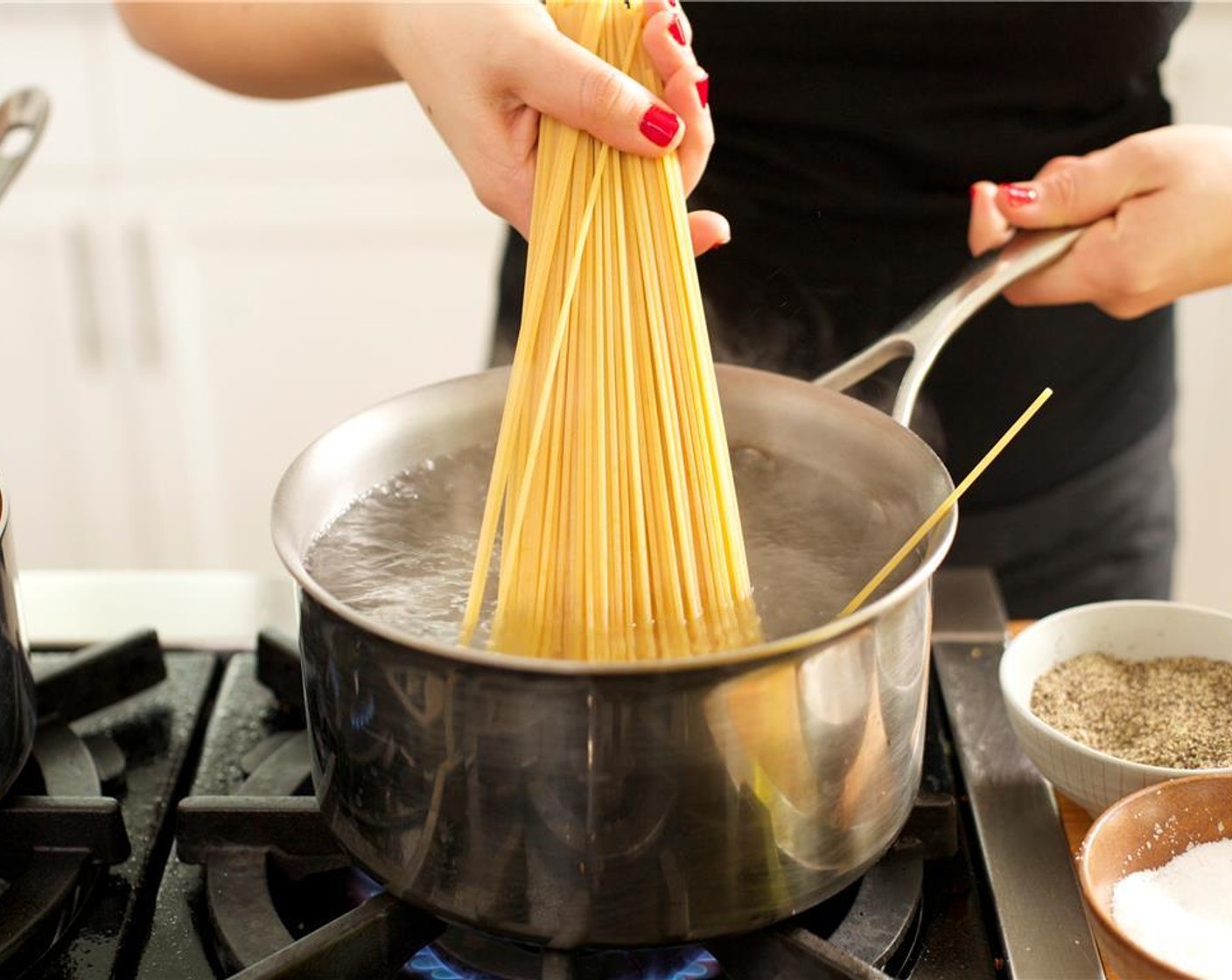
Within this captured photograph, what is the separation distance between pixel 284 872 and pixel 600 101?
34cm

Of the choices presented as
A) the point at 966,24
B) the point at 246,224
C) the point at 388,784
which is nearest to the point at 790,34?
the point at 966,24

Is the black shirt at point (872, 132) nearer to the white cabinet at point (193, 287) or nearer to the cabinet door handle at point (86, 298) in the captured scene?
the white cabinet at point (193, 287)

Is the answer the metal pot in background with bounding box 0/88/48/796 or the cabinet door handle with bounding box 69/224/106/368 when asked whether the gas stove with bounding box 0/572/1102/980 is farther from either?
the cabinet door handle with bounding box 69/224/106/368

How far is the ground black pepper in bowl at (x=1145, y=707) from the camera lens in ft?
2.08

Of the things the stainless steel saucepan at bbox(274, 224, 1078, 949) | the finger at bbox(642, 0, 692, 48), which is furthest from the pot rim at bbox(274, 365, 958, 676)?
the finger at bbox(642, 0, 692, 48)

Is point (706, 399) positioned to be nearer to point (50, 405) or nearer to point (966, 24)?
point (966, 24)

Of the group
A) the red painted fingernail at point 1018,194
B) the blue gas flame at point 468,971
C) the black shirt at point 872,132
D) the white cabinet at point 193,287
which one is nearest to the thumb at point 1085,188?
the red painted fingernail at point 1018,194

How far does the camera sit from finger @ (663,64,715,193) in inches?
22.8

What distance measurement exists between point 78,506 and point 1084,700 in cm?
162

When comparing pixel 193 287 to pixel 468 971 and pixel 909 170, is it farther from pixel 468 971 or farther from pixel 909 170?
pixel 468 971

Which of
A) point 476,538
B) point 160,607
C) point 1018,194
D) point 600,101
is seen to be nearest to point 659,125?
Answer: point 600,101

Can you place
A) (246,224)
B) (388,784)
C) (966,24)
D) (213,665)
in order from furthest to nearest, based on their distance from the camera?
1. (246,224)
2. (966,24)
3. (213,665)
4. (388,784)

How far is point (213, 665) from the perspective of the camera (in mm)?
788

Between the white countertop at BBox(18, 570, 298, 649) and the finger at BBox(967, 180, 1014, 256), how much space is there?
43cm
